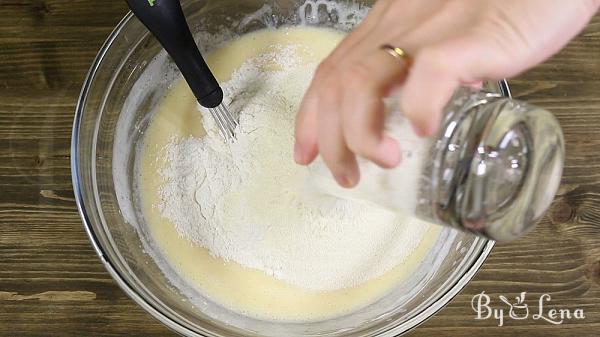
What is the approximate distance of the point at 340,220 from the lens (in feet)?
2.93

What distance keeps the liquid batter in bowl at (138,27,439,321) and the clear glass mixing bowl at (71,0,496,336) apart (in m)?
0.02

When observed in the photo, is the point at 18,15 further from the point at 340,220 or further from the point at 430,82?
the point at 430,82

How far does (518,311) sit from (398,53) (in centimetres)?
52

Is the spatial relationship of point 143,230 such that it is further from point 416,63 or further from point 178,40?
point 416,63

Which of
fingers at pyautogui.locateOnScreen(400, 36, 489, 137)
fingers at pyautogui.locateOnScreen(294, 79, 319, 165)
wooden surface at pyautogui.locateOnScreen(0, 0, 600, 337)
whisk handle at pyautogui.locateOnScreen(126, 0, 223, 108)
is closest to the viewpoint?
fingers at pyautogui.locateOnScreen(400, 36, 489, 137)

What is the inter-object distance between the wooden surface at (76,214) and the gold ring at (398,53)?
451 millimetres

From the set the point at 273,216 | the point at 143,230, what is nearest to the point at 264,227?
the point at 273,216

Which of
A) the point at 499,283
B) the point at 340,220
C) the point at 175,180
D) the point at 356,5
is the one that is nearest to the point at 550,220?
the point at 499,283

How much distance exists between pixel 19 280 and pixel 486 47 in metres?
0.77

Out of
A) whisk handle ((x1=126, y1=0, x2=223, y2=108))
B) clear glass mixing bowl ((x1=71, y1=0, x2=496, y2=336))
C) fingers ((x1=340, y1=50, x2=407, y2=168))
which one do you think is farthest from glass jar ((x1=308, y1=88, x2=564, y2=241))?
whisk handle ((x1=126, y1=0, x2=223, y2=108))

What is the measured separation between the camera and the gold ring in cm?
69

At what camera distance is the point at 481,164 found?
64cm

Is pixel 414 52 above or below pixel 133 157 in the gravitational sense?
above

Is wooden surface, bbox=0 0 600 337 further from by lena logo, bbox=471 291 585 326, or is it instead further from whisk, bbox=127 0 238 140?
whisk, bbox=127 0 238 140
